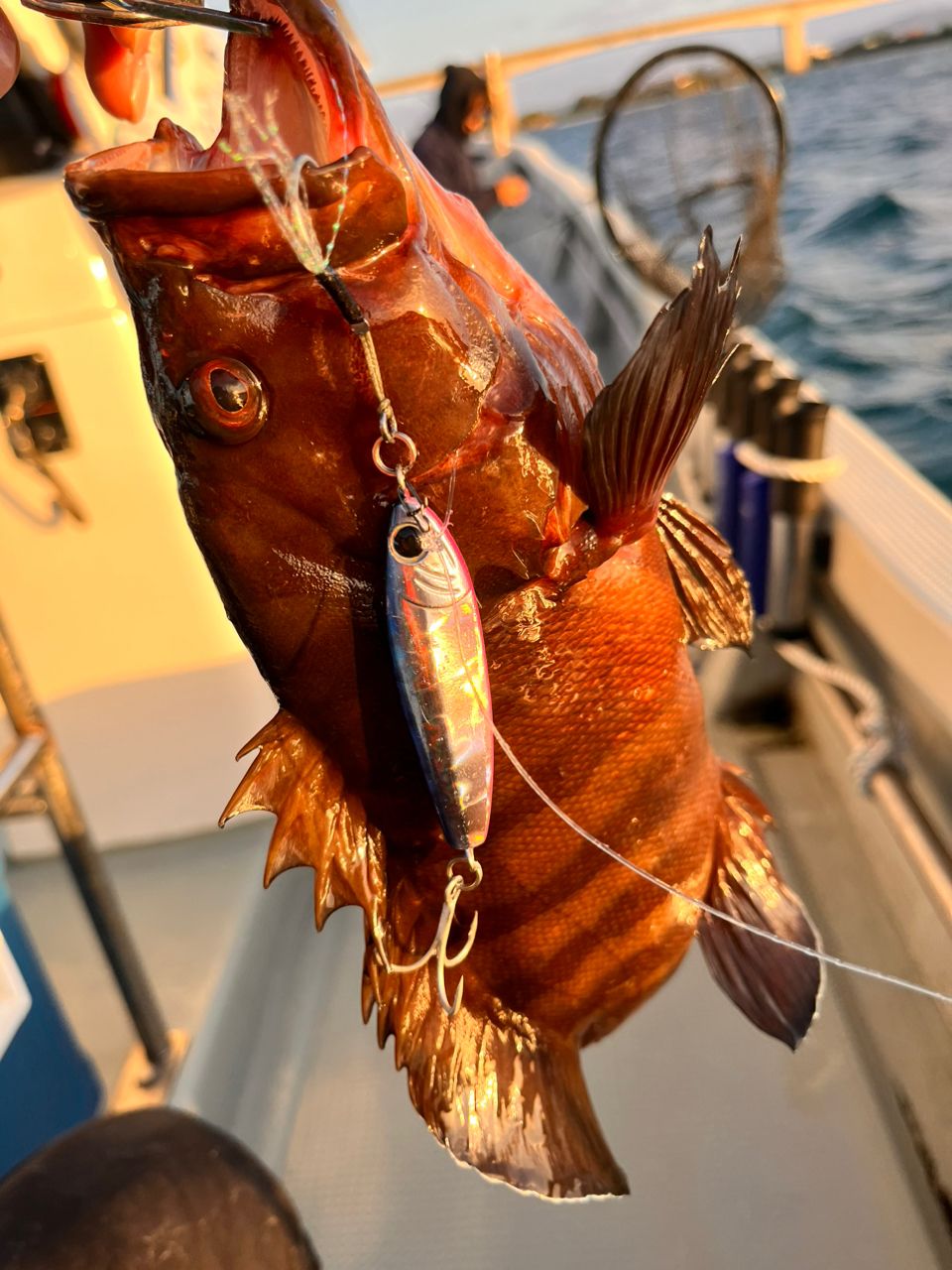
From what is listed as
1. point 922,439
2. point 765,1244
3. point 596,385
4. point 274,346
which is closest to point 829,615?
point 765,1244

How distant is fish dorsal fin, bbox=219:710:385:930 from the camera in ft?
3.07

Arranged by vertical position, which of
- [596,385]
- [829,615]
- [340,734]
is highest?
[596,385]

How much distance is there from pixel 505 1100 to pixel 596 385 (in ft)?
2.76

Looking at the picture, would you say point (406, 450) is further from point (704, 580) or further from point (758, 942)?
point (758, 942)

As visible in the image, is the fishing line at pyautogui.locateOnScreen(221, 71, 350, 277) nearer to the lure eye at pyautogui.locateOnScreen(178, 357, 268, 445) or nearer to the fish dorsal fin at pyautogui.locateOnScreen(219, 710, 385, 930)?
the lure eye at pyautogui.locateOnScreen(178, 357, 268, 445)

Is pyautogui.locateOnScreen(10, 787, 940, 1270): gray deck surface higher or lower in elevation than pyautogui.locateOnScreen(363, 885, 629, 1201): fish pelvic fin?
lower

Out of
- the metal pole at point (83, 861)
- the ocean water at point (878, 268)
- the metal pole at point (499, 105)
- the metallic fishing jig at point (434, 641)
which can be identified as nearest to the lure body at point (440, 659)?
the metallic fishing jig at point (434, 641)

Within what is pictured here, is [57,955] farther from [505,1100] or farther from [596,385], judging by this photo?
[596,385]

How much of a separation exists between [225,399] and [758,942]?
3.07ft

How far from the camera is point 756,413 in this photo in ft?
8.87

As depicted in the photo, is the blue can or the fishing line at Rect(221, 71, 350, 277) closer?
the fishing line at Rect(221, 71, 350, 277)

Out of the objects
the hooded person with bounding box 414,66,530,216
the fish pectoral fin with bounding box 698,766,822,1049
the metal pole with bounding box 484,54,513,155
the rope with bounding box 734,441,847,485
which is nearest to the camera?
the fish pectoral fin with bounding box 698,766,822,1049

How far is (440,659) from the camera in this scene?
74cm

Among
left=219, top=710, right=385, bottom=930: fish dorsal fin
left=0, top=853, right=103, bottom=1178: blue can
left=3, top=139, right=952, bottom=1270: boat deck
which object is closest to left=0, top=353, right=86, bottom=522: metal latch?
left=0, top=853, right=103, bottom=1178: blue can
